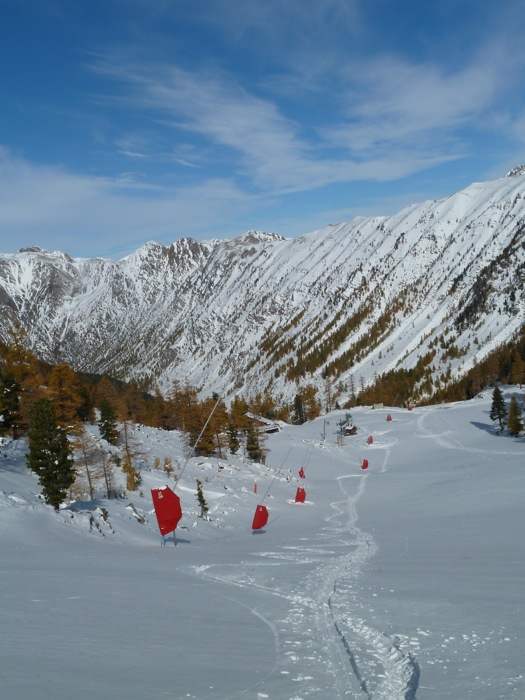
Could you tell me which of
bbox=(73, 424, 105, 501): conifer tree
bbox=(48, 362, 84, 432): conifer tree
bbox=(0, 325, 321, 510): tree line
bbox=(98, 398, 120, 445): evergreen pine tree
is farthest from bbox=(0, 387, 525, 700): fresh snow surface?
bbox=(98, 398, 120, 445): evergreen pine tree

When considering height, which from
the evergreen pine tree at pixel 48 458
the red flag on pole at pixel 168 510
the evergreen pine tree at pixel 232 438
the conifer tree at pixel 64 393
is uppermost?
the conifer tree at pixel 64 393

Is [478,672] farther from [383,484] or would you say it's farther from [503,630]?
[383,484]

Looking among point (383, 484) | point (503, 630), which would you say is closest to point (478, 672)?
point (503, 630)

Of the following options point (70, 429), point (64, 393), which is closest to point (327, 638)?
point (70, 429)

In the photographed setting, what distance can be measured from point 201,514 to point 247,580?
16.7m

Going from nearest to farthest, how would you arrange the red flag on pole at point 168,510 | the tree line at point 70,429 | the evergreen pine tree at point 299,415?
the red flag on pole at point 168,510 → the tree line at point 70,429 → the evergreen pine tree at point 299,415

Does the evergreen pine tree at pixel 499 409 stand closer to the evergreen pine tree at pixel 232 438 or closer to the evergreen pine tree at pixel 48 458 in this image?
the evergreen pine tree at pixel 232 438

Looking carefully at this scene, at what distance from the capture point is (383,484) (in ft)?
142

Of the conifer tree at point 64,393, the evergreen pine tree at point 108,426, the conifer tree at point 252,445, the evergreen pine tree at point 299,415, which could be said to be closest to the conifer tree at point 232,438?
the conifer tree at point 252,445

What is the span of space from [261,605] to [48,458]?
48.6 feet

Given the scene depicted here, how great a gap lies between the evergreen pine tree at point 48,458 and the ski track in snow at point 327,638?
10262 millimetres

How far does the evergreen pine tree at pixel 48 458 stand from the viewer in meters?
20.3

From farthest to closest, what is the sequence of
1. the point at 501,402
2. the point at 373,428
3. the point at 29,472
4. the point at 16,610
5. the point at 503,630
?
1. the point at 373,428
2. the point at 501,402
3. the point at 29,472
4. the point at 16,610
5. the point at 503,630

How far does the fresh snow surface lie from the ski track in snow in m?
0.03
